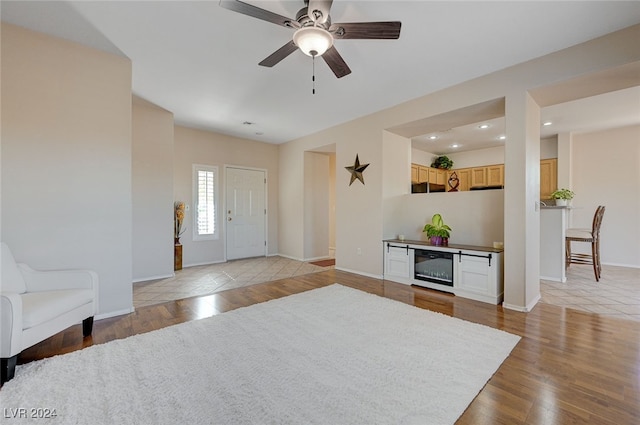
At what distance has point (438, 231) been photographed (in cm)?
413

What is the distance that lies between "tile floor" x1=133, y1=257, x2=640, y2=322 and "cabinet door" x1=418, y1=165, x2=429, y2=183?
333 cm

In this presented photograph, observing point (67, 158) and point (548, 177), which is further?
point (548, 177)

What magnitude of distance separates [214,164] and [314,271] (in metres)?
3.23

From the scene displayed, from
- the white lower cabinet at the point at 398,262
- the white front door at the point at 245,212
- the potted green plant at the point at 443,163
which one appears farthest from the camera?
the potted green plant at the point at 443,163

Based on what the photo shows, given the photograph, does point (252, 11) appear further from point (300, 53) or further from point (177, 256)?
point (177, 256)

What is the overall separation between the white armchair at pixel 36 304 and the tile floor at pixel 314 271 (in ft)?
3.18

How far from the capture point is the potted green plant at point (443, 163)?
290 inches

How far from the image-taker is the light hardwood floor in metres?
1.59

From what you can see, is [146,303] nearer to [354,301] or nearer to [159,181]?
[159,181]

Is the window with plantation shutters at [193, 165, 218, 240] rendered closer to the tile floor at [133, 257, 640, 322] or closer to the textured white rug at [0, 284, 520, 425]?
the tile floor at [133, 257, 640, 322]

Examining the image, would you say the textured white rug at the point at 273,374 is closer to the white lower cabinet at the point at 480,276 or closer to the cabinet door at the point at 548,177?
the white lower cabinet at the point at 480,276

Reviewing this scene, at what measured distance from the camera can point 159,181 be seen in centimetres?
455

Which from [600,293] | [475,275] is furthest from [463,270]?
[600,293]

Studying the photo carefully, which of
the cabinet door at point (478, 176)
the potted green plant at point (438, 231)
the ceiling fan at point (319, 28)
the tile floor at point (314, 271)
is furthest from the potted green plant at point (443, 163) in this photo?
the ceiling fan at point (319, 28)
